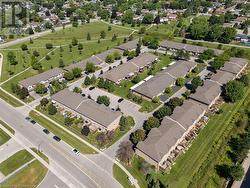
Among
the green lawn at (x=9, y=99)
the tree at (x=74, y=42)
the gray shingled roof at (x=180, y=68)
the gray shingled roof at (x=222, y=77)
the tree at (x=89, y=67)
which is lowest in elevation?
the green lawn at (x=9, y=99)

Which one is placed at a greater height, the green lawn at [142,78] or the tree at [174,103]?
the tree at [174,103]

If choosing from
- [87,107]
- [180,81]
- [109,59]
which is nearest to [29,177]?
[87,107]

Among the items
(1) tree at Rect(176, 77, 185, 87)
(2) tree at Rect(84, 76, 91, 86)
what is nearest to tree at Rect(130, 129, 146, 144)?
(1) tree at Rect(176, 77, 185, 87)

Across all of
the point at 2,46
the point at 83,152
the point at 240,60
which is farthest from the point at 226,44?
the point at 2,46

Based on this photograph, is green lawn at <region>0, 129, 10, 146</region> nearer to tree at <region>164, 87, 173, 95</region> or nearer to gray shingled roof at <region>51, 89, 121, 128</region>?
gray shingled roof at <region>51, 89, 121, 128</region>

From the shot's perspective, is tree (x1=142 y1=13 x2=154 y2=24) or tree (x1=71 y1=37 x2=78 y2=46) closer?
tree (x1=71 y1=37 x2=78 y2=46)

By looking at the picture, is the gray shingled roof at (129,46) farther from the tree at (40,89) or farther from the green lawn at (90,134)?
Answer: the green lawn at (90,134)

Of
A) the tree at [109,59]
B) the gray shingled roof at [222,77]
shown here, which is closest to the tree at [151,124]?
the gray shingled roof at [222,77]
